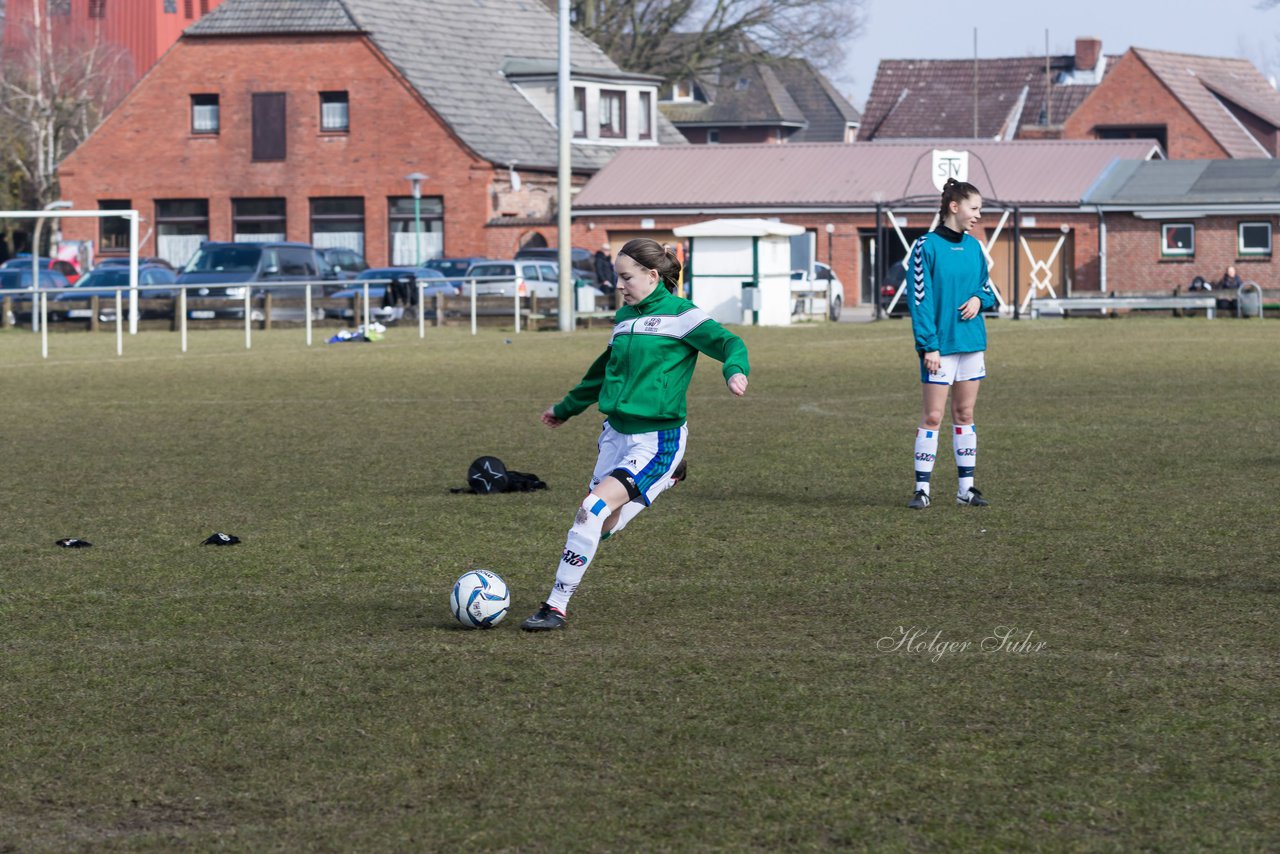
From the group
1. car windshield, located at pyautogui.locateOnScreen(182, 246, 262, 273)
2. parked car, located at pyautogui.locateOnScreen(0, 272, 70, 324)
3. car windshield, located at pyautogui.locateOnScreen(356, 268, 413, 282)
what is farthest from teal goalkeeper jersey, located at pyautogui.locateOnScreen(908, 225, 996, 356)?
parked car, located at pyautogui.locateOnScreen(0, 272, 70, 324)

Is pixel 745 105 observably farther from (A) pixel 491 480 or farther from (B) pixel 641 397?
(B) pixel 641 397

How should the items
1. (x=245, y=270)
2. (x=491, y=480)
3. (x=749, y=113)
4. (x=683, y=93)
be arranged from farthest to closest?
(x=683, y=93), (x=749, y=113), (x=245, y=270), (x=491, y=480)

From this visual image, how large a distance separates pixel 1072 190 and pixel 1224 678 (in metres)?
49.7

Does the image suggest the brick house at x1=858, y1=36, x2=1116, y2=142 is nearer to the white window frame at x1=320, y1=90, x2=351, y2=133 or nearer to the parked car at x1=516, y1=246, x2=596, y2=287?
the white window frame at x1=320, y1=90, x2=351, y2=133

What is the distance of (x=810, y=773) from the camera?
5.58 m

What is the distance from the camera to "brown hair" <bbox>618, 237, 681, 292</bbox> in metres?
7.84

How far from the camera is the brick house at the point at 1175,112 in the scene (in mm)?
75812

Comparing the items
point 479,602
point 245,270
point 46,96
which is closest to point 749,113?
point 46,96

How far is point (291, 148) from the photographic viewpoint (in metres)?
62.3

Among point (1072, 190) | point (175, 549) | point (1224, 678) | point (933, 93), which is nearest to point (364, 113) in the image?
point (1072, 190)

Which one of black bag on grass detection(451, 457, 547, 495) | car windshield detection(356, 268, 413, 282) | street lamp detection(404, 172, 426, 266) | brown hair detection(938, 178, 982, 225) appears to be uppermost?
street lamp detection(404, 172, 426, 266)

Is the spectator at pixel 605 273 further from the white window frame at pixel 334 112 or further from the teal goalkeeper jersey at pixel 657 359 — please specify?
the teal goalkeeper jersey at pixel 657 359

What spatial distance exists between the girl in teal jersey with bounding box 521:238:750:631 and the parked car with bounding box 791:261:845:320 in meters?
35.1

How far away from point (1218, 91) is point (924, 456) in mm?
73017
